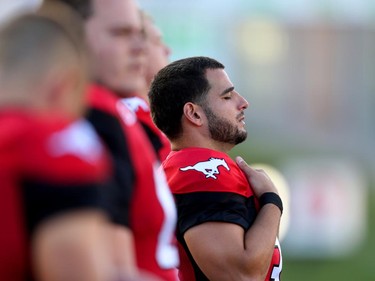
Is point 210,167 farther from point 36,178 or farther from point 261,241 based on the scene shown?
point 36,178

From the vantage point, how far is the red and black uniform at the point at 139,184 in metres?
3.05

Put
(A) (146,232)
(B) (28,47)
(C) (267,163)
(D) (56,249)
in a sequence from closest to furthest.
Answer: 1. (D) (56,249)
2. (B) (28,47)
3. (A) (146,232)
4. (C) (267,163)

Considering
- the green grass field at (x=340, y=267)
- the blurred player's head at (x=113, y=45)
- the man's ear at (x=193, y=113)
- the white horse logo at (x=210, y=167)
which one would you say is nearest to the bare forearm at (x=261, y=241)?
the white horse logo at (x=210, y=167)

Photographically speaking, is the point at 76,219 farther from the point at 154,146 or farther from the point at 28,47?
the point at 154,146

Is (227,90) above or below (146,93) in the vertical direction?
above

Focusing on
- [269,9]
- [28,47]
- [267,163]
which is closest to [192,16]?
[269,9]

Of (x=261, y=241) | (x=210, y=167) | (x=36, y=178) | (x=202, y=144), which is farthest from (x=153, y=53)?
(x=36, y=178)

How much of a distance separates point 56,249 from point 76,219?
3.4 inches

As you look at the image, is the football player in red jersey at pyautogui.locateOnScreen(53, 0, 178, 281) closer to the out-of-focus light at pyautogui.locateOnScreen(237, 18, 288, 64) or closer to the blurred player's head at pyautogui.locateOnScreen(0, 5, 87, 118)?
A: the blurred player's head at pyautogui.locateOnScreen(0, 5, 87, 118)

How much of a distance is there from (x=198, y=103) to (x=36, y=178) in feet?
7.28

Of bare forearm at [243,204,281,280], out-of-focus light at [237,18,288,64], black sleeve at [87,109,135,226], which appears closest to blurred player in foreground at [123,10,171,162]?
bare forearm at [243,204,281,280]

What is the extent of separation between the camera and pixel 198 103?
15.1 ft

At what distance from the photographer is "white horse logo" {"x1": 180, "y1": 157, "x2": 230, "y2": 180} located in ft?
14.6

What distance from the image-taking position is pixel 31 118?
8.33ft
